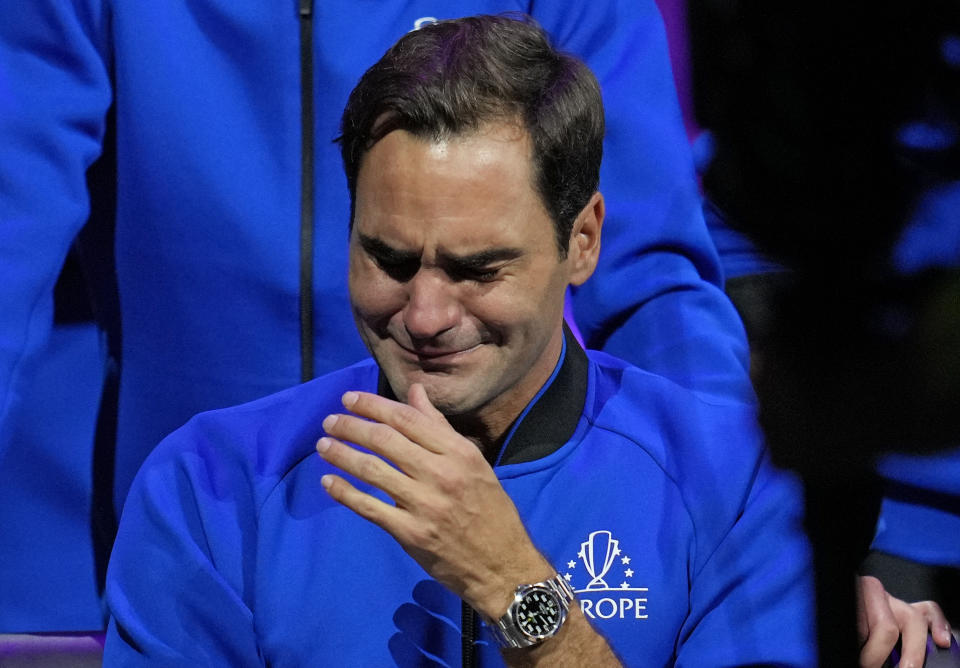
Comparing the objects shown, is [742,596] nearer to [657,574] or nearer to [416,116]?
[657,574]

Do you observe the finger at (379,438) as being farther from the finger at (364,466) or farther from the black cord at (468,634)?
the black cord at (468,634)

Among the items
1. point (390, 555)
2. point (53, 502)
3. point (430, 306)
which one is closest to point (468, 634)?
point (390, 555)

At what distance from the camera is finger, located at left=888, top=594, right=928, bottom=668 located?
139 centimetres

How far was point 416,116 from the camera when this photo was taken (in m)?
1.28

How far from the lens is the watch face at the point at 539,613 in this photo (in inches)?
48.1

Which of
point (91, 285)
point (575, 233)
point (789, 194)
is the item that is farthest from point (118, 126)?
point (789, 194)

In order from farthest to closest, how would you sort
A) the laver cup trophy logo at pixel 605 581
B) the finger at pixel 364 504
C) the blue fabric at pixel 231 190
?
the blue fabric at pixel 231 190, the laver cup trophy logo at pixel 605 581, the finger at pixel 364 504

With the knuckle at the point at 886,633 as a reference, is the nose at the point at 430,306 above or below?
above

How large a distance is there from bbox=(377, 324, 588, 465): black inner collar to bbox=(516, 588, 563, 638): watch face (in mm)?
237

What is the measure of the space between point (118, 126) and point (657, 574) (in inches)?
33.1

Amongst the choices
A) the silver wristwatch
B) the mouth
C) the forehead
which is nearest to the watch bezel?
the silver wristwatch

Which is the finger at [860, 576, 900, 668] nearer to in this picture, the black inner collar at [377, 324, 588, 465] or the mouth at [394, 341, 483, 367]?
the black inner collar at [377, 324, 588, 465]

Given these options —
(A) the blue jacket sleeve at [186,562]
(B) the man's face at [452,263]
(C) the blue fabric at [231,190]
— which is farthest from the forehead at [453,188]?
(A) the blue jacket sleeve at [186,562]

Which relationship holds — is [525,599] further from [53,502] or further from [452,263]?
[53,502]
